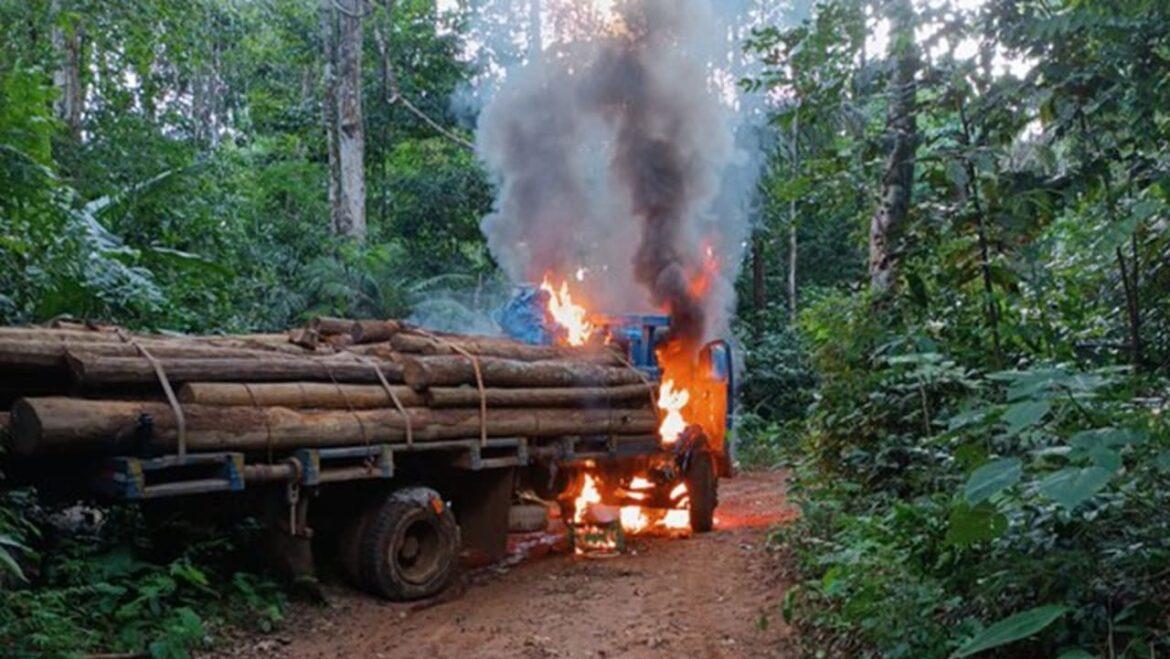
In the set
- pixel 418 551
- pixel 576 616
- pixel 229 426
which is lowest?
pixel 576 616

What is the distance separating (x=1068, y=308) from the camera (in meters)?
7.60

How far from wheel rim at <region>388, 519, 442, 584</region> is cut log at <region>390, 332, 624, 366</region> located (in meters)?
1.71

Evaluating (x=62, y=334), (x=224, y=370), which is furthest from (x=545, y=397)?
(x=62, y=334)

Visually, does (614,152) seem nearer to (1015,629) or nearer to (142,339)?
(142,339)

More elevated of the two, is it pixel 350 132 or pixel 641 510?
pixel 350 132

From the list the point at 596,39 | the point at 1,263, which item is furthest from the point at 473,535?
the point at 596,39

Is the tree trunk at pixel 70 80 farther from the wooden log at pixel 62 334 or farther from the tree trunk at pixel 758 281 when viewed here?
the tree trunk at pixel 758 281

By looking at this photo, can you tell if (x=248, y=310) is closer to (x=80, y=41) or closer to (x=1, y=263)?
(x=80, y=41)

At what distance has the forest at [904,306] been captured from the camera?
4.39 metres

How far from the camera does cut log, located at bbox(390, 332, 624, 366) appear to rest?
927 cm

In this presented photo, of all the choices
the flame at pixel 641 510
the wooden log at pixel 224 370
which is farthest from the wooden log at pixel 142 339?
the flame at pixel 641 510

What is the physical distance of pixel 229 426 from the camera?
281 inches

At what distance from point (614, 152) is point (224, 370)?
37.6 feet

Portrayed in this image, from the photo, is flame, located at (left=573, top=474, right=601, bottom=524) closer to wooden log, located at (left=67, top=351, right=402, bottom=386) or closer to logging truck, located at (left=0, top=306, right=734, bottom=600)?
logging truck, located at (left=0, top=306, right=734, bottom=600)
